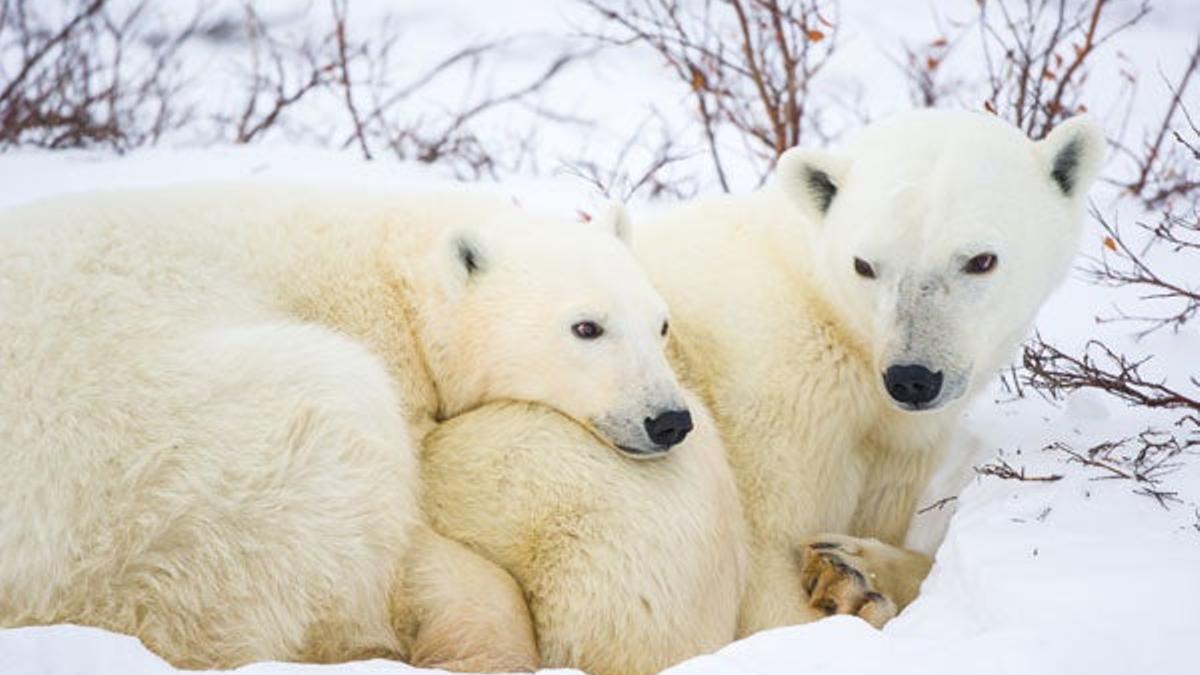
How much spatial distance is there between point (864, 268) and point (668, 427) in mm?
667

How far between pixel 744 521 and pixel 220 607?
57.3 inches

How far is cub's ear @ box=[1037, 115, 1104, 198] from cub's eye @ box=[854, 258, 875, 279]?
0.58 metres

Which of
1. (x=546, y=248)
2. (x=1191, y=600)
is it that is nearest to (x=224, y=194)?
(x=546, y=248)

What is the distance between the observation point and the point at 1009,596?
2672mm

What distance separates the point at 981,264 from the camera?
3.20m

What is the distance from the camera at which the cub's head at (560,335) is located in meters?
3.22

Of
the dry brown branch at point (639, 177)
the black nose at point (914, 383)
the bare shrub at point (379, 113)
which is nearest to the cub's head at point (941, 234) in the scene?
the black nose at point (914, 383)

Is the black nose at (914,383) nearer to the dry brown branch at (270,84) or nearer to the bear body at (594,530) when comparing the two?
the bear body at (594,530)

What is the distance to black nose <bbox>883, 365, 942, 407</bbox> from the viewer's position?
3.15m

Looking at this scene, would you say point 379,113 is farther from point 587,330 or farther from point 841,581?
point 841,581

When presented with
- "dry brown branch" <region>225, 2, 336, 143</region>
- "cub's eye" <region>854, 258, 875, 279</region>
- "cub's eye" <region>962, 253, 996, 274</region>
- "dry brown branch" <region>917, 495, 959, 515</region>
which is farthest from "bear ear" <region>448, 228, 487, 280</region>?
"dry brown branch" <region>225, 2, 336, 143</region>

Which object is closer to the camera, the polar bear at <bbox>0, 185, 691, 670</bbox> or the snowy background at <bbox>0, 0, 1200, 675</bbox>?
the snowy background at <bbox>0, 0, 1200, 675</bbox>

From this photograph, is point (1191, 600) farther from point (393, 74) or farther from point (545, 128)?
point (393, 74)

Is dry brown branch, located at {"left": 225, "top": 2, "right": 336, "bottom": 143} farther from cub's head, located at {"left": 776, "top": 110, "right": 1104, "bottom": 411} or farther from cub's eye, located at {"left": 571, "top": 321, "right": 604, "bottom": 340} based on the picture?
cub's head, located at {"left": 776, "top": 110, "right": 1104, "bottom": 411}
